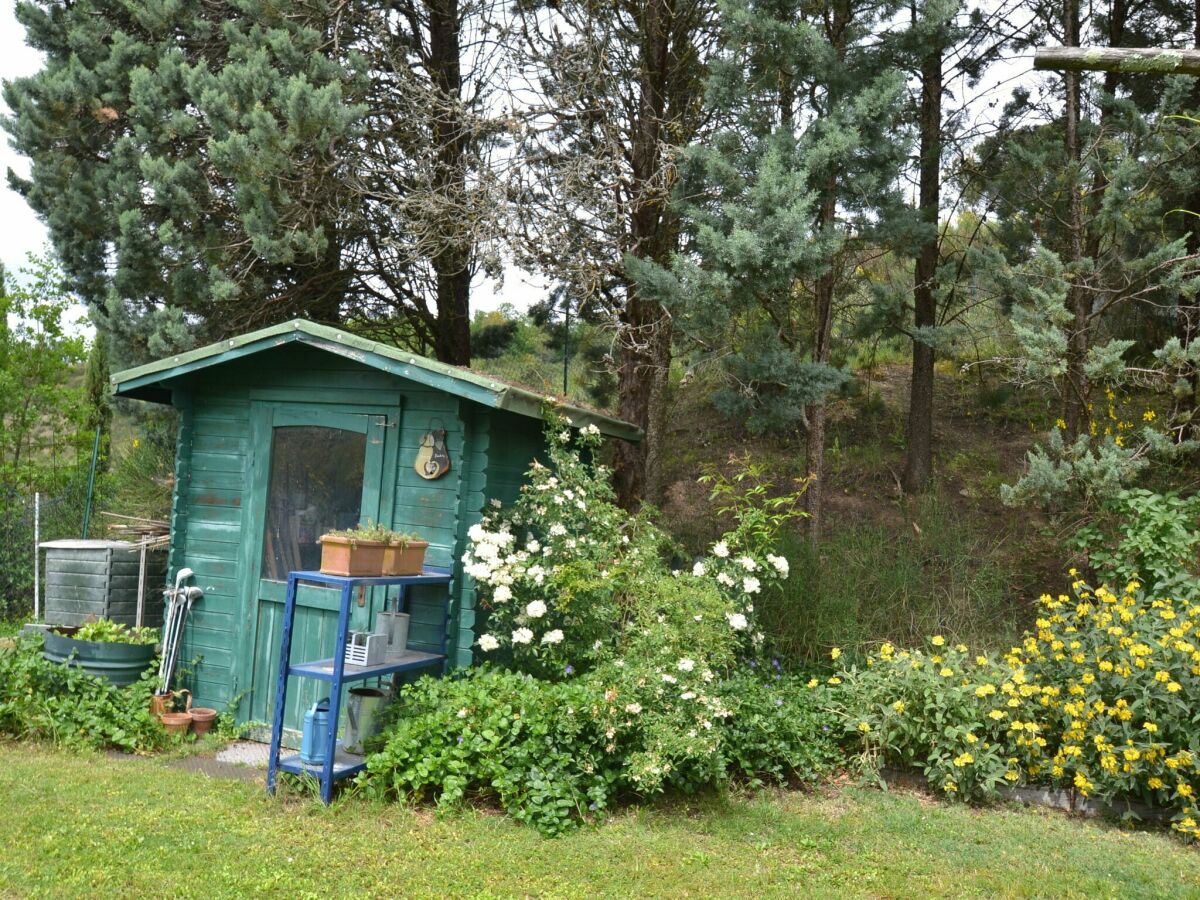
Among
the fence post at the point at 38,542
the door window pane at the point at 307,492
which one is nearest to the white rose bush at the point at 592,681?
the door window pane at the point at 307,492

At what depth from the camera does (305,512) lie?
620 cm

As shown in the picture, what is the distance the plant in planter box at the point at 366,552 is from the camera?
504 centimetres

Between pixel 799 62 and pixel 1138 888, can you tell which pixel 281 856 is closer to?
pixel 1138 888

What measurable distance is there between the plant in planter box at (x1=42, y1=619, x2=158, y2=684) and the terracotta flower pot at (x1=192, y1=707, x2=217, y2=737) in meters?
0.53

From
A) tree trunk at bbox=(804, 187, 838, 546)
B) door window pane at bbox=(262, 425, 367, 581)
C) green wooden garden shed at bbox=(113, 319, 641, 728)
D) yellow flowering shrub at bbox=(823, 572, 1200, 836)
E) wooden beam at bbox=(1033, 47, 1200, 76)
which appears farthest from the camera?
tree trunk at bbox=(804, 187, 838, 546)

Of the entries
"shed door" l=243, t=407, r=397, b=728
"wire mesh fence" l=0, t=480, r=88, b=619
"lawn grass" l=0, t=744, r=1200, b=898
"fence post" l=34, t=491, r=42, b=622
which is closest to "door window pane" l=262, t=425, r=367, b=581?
"shed door" l=243, t=407, r=397, b=728

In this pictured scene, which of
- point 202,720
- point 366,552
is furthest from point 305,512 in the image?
point 202,720

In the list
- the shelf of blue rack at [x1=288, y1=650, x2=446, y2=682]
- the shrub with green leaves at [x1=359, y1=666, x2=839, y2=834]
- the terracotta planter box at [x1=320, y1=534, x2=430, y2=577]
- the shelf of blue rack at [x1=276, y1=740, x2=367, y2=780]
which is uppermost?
the terracotta planter box at [x1=320, y1=534, x2=430, y2=577]

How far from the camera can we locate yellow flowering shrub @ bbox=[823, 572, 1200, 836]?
487cm

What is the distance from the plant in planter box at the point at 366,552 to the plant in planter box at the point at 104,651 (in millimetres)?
2106

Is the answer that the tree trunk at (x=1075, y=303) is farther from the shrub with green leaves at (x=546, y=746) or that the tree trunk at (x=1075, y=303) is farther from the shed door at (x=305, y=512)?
the shed door at (x=305, y=512)

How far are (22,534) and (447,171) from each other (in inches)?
222

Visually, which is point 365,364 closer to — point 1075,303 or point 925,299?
point 1075,303

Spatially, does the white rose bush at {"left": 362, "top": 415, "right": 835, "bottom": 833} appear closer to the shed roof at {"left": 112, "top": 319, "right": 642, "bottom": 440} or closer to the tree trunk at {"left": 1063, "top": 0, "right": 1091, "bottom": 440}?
the shed roof at {"left": 112, "top": 319, "right": 642, "bottom": 440}
